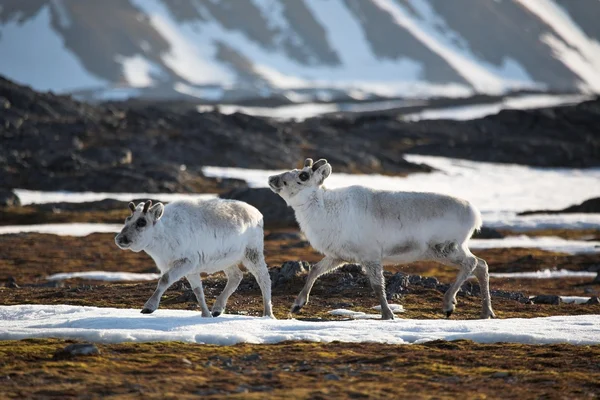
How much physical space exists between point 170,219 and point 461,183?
316 ft

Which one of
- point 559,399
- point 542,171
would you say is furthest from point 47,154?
point 559,399

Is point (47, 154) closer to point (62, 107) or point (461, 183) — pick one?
point (62, 107)

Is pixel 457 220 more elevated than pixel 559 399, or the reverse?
pixel 457 220

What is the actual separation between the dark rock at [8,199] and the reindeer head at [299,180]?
6013 cm

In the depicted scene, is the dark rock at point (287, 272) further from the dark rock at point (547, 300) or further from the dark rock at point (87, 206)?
the dark rock at point (87, 206)

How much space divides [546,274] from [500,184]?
7137 centimetres

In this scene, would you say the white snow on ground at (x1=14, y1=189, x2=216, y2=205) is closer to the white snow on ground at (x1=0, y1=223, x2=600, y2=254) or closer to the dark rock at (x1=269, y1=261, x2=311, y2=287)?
the white snow on ground at (x1=0, y1=223, x2=600, y2=254)

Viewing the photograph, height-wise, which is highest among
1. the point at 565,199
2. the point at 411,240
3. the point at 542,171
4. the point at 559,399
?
the point at 542,171

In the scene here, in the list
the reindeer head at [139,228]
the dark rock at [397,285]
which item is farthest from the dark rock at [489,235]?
the reindeer head at [139,228]

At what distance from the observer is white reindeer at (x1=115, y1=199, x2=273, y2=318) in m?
17.8

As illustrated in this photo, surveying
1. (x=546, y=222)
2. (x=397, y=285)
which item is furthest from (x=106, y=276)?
(x=546, y=222)

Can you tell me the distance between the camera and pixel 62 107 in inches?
5433

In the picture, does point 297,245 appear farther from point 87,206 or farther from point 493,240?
point 87,206

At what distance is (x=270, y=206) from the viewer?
74.4 meters
